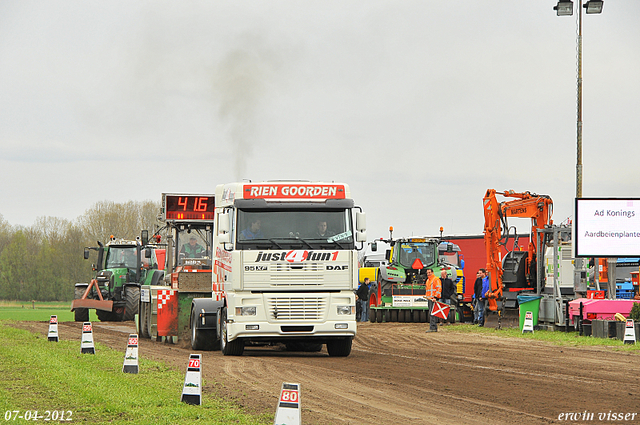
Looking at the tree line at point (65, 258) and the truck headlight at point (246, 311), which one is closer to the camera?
the truck headlight at point (246, 311)

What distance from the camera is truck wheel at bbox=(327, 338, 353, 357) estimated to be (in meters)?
16.0

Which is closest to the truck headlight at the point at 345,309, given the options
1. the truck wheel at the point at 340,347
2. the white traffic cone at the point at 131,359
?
the truck wheel at the point at 340,347

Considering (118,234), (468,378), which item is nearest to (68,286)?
(118,234)

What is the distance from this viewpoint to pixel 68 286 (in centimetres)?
7700

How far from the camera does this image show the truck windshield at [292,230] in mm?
14773

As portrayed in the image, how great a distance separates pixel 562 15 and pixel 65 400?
21055 mm

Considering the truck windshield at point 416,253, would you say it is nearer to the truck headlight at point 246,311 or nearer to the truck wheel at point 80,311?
the truck wheel at point 80,311

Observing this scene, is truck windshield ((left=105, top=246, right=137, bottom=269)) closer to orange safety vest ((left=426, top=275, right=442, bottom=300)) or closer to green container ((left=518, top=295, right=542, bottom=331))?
orange safety vest ((left=426, top=275, right=442, bottom=300))

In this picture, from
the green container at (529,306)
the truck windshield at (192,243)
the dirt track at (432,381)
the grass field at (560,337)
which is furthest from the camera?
the green container at (529,306)

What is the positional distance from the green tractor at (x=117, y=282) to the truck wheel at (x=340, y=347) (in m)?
14.4

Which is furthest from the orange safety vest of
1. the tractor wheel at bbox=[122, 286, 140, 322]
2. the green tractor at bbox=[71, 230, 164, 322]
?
the tractor wheel at bbox=[122, 286, 140, 322]

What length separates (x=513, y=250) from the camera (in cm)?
2678

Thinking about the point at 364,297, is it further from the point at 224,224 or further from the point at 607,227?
the point at 224,224

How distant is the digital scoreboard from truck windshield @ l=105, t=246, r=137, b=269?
37.3 ft
